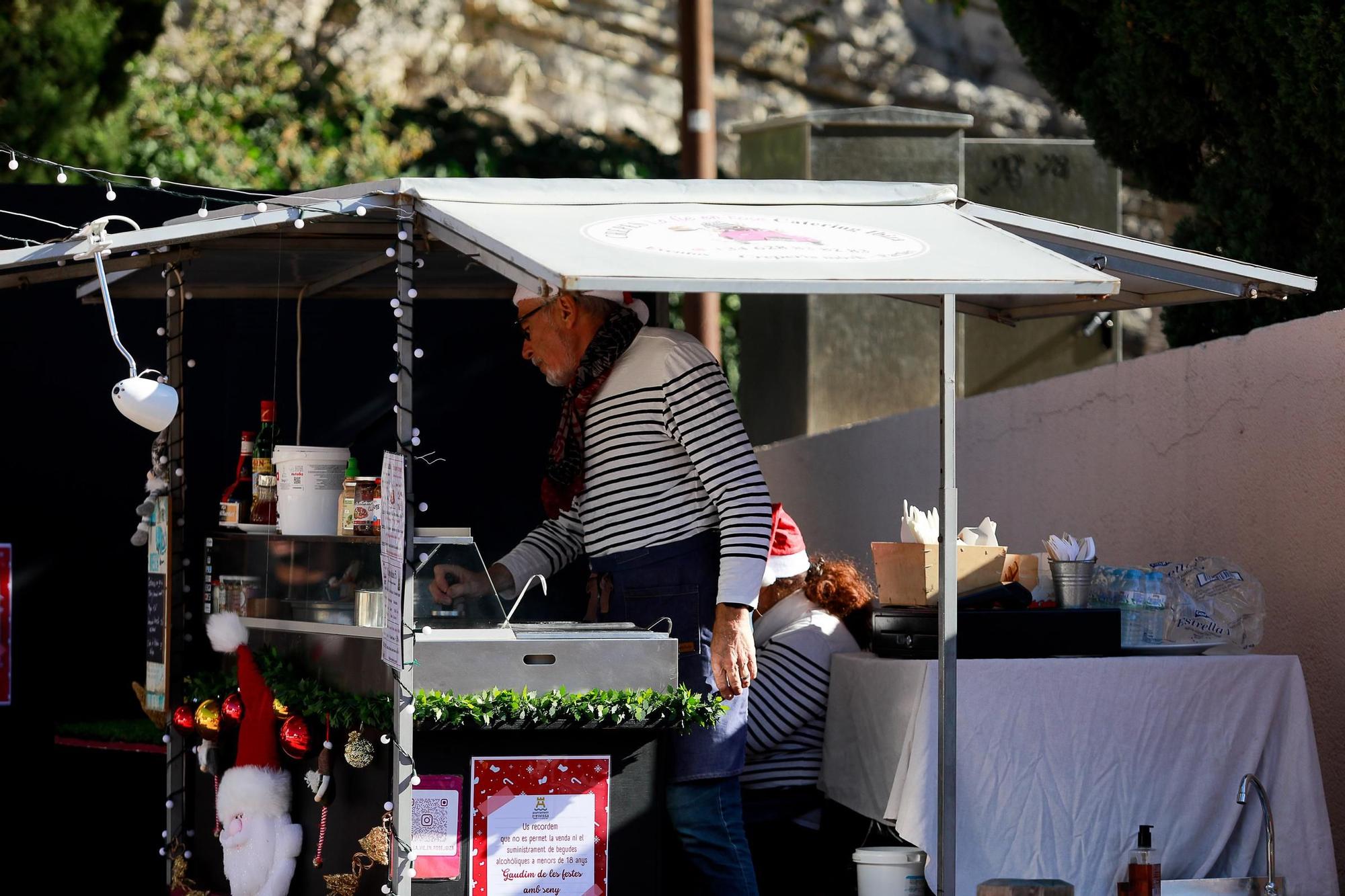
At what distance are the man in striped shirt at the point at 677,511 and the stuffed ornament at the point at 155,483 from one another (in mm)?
1115

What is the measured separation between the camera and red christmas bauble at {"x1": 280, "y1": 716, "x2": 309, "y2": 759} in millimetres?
3904

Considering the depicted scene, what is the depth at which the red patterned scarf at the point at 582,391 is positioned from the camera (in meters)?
4.12

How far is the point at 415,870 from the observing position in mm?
3648

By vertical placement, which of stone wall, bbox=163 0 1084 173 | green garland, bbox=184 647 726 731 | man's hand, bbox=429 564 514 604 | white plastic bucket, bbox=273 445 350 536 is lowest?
green garland, bbox=184 647 726 731

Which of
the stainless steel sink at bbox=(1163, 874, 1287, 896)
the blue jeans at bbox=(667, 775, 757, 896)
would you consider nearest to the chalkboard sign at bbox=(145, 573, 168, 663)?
the blue jeans at bbox=(667, 775, 757, 896)

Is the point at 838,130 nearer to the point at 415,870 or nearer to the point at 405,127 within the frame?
the point at 405,127

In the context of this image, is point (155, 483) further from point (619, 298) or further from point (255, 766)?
point (619, 298)

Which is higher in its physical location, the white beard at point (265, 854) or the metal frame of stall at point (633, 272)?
the metal frame of stall at point (633, 272)

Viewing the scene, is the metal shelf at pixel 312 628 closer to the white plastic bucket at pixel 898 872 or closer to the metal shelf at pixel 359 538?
the metal shelf at pixel 359 538

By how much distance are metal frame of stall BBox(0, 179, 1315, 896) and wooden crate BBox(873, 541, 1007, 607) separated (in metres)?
0.33

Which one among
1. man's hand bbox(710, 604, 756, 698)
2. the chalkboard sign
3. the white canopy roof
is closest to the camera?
the white canopy roof

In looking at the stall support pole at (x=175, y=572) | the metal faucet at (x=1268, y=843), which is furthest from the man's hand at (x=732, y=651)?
the stall support pole at (x=175, y=572)

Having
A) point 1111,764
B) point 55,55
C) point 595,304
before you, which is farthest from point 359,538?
point 55,55

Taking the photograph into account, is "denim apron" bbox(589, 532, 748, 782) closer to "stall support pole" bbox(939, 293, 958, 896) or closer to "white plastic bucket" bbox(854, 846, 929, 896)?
"white plastic bucket" bbox(854, 846, 929, 896)
